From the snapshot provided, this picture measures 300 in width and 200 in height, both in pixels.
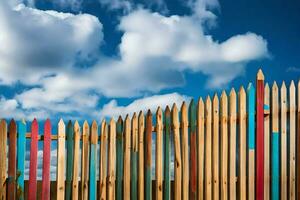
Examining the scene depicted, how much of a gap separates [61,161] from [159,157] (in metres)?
1.61

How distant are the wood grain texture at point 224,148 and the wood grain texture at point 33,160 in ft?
9.83

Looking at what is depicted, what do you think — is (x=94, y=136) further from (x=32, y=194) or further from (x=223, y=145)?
(x=223, y=145)

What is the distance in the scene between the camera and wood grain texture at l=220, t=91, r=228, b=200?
8.84 meters

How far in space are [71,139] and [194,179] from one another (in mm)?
2094

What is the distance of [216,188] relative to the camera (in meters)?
8.87

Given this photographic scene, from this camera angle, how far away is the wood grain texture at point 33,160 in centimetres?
898

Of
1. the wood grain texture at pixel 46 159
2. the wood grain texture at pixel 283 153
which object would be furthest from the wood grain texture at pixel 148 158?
the wood grain texture at pixel 283 153

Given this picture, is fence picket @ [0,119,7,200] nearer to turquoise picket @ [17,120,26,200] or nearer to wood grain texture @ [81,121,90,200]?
turquoise picket @ [17,120,26,200]

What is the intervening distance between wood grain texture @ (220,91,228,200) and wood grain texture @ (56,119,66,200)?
8.39 ft

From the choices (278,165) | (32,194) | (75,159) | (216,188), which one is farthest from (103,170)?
(278,165)

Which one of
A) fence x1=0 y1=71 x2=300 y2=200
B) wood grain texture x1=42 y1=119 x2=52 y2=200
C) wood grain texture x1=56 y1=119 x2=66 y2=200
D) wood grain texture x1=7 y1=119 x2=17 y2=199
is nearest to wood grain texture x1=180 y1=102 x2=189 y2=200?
fence x1=0 y1=71 x2=300 y2=200

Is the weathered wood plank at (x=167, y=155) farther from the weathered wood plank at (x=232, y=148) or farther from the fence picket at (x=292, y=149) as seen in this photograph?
the fence picket at (x=292, y=149)

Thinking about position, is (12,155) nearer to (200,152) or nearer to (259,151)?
(200,152)

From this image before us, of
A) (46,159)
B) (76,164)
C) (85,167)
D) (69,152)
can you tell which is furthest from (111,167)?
(46,159)
